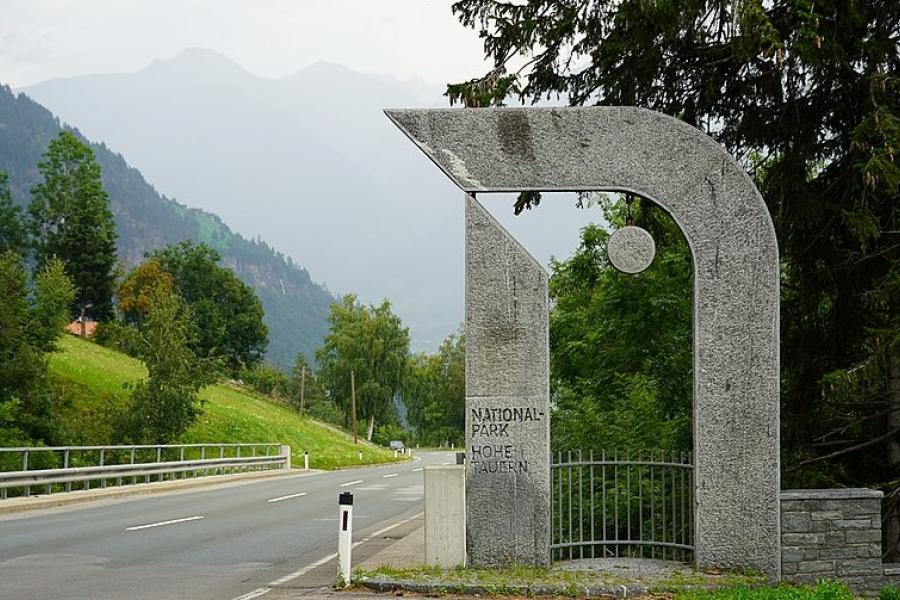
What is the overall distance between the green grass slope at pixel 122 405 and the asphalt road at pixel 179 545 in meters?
19.3

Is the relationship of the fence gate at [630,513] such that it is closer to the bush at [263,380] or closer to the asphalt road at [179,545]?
the asphalt road at [179,545]

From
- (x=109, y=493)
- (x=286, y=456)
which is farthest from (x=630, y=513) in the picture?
(x=286, y=456)

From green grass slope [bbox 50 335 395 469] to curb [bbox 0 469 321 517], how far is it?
851cm

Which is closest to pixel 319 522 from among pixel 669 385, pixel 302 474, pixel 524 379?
pixel 669 385

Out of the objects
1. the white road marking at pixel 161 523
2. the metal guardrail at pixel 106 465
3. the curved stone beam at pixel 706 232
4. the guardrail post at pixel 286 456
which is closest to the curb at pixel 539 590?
the curved stone beam at pixel 706 232

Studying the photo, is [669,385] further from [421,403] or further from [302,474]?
[421,403]

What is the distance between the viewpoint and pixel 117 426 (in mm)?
35344

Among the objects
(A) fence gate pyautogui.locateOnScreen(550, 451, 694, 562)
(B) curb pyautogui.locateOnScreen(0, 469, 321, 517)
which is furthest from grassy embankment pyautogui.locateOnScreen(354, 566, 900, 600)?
(B) curb pyautogui.locateOnScreen(0, 469, 321, 517)

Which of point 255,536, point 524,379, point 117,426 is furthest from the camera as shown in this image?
point 117,426

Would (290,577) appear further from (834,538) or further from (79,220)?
(79,220)

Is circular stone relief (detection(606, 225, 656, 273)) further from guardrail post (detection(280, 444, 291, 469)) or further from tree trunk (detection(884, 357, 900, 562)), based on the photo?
guardrail post (detection(280, 444, 291, 469))

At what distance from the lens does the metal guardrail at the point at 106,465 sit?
→ 22.7 m

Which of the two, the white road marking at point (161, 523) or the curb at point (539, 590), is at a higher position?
the curb at point (539, 590)

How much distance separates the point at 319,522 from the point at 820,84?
11.8m
